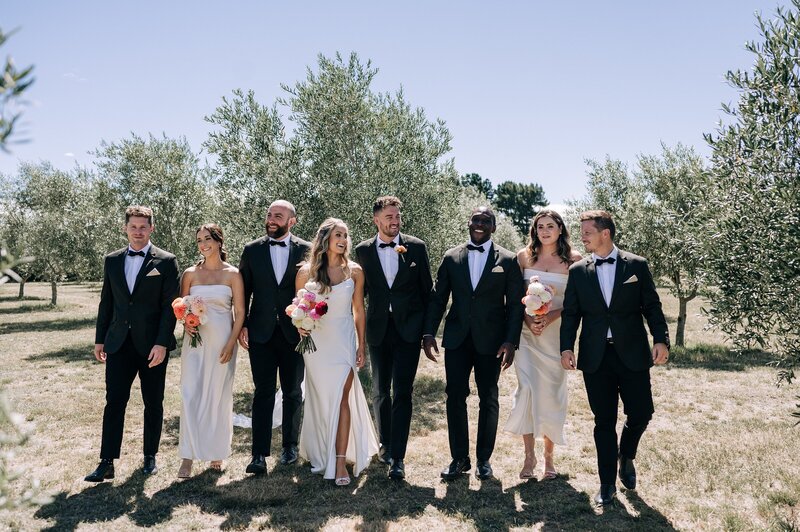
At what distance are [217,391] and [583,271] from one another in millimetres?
4302

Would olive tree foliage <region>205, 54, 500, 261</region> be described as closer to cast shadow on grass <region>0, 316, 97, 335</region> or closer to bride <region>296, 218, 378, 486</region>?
bride <region>296, 218, 378, 486</region>

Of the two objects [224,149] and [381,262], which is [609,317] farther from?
[224,149]

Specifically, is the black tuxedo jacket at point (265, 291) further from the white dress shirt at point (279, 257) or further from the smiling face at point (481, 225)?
the smiling face at point (481, 225)

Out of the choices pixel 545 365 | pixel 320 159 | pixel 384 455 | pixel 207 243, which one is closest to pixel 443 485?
pixel 384 455

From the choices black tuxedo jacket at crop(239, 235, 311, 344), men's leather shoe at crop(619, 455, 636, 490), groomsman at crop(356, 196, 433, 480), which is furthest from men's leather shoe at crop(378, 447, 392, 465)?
men's leather shoe at crop(619, 455, 636, 490)

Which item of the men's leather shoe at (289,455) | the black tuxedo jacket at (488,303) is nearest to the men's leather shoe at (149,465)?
the men's leather shoe at (289,455)

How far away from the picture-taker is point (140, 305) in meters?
6.68

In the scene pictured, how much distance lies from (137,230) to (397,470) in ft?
13.0

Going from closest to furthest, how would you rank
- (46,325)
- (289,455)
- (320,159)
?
(289,455) < (320,159) < (46,325)

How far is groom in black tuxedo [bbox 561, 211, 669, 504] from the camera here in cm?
577

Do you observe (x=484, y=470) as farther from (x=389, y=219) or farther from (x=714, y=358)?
(x=714, y=358)

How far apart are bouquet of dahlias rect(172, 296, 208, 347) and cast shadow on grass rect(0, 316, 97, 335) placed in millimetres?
20212

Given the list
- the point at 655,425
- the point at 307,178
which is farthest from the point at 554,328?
the point at 307,178

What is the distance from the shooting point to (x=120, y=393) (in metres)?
6.66
